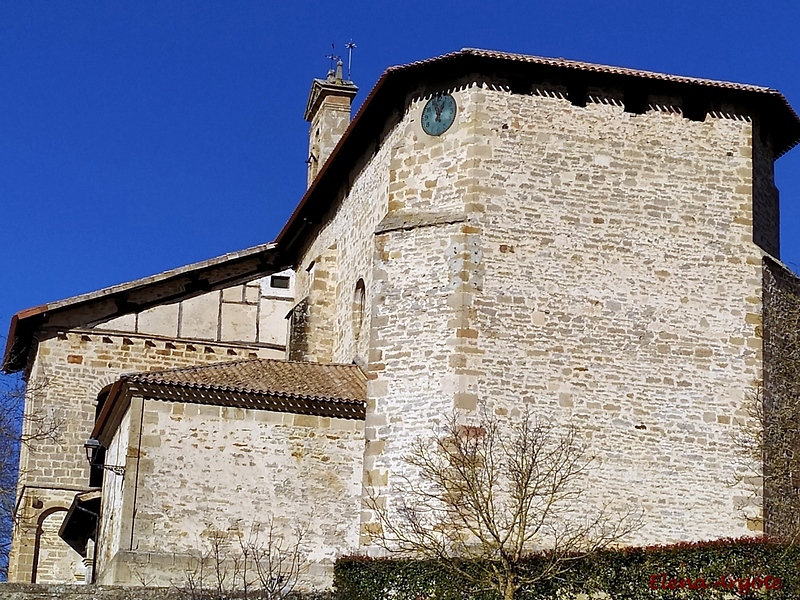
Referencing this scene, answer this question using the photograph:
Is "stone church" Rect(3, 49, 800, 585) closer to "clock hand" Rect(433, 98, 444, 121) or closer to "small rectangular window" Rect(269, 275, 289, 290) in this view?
"clock hand" Rect(433, 98, 444, 121)

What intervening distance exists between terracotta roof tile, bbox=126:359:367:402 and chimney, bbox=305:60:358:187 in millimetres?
10911

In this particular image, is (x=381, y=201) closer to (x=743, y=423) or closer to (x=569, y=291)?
(x=569, y=291)

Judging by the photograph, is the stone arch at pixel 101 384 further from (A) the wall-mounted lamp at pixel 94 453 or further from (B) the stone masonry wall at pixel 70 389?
(A) the wall-mounted lamp at pixel 94 453

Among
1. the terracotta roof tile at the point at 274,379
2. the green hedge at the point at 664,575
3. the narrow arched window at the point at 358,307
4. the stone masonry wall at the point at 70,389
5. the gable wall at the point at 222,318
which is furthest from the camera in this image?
the gable wall at the point at 222,318

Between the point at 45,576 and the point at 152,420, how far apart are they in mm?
8460

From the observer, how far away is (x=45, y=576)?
26.4 m

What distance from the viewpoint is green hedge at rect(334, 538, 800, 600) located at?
1528cm

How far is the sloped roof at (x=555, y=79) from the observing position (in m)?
19.8

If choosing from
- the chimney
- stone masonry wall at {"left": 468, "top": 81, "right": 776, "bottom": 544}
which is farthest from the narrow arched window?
the chimney

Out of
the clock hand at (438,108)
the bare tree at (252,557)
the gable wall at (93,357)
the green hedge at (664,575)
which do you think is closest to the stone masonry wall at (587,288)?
the clock hand at (438,108)

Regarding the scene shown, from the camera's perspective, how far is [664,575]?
1576cm

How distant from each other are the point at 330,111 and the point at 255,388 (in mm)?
13243

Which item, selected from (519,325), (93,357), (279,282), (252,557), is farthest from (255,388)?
(93,357)

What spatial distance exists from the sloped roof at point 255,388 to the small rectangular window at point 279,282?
6571mm
